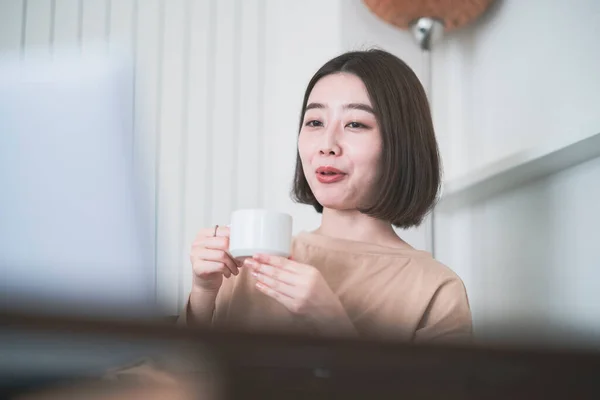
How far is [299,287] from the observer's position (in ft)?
2.76

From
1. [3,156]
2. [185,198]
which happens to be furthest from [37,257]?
[185,198]

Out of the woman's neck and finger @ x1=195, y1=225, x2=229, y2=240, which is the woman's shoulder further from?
finger @ x1=195, y1=225, x2=229, y2=240

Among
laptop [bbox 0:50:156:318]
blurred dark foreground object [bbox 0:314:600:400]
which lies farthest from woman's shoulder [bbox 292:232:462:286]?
blurred dark foreground object [bbox 0:314:600:400]

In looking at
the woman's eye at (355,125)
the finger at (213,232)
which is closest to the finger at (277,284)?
the finger at (213,232)

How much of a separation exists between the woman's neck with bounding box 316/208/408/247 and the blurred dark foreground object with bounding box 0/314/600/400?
913mm

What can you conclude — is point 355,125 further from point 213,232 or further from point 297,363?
point 297,363

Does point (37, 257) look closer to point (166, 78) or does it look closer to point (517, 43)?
point (517, 43)

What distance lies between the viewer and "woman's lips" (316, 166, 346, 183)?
3.52 feet

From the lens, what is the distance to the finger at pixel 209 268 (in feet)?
2.97

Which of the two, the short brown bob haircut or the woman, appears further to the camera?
the short brown bob haircut

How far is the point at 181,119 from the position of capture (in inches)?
76.0

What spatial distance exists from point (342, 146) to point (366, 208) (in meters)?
0.12

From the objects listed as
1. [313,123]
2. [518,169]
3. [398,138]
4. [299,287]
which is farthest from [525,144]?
[299,287]

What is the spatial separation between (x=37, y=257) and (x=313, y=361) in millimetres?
419
